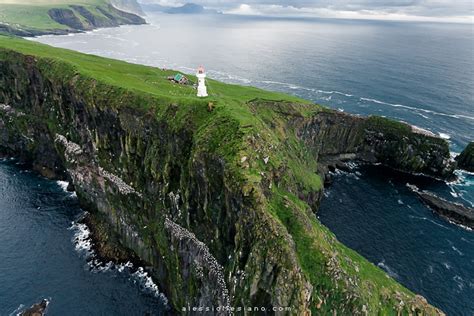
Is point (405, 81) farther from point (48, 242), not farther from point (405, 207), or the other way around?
point (48, 242)

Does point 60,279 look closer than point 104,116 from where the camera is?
Yes

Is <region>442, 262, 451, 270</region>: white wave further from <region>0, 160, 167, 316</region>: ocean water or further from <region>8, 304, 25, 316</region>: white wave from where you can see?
<region>8, 304, 25, 316</region>: white wave

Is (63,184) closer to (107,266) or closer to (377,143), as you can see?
(107,266)

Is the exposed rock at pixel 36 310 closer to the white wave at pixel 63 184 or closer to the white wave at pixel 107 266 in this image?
the white wave at pixel 107 266

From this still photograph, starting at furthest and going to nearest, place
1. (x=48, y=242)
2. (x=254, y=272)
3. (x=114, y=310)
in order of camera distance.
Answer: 1. (x=48, y=242)
2. (x=114, y=310)
3. (x=254, y=272)

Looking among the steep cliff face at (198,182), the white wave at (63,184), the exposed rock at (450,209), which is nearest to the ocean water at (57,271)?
the steep cliff face at (198,182)

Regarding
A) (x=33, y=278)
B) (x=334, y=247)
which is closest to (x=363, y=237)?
(x=334, y=247)

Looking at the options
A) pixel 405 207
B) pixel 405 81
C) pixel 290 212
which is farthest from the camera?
pixel 405 81

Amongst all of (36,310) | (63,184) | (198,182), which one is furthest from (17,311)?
(63,184)
